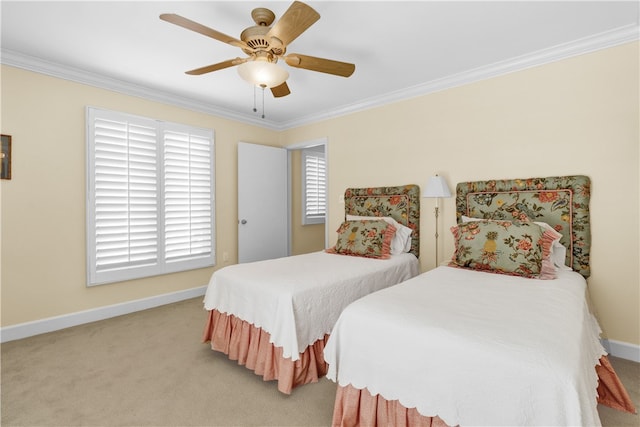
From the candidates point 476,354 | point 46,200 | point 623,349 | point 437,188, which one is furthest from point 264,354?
point 623,349

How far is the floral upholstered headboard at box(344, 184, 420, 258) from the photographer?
138 inches

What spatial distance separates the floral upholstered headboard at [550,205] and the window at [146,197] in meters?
3.19

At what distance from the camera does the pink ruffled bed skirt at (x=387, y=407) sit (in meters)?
1.43

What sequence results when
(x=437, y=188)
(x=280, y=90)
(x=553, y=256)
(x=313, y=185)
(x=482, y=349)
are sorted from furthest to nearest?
(x=313, y=185)
(x=437, y=188)
(x=280, y=90)
(x=553, y=256)
(x=482, y=349)

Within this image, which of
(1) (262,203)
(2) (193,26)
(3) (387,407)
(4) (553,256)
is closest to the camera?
(3) (387,407)

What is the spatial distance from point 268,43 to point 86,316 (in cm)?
315

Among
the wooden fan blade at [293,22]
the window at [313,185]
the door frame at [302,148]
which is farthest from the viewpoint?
the window at [313,185]

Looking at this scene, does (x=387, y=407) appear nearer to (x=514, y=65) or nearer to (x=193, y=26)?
(x=193, y=26)

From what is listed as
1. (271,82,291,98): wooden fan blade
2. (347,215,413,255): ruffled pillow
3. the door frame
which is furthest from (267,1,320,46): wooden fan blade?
the door frame

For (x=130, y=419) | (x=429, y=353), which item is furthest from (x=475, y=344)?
(x=130, y=419)

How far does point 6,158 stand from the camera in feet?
8.84

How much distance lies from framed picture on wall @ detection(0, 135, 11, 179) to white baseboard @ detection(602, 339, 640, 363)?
5.16m

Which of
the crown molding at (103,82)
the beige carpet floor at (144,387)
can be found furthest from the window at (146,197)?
the beige carpet floor at (144,387)

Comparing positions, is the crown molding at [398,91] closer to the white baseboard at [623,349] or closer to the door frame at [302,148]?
the door frame at [302,148]
